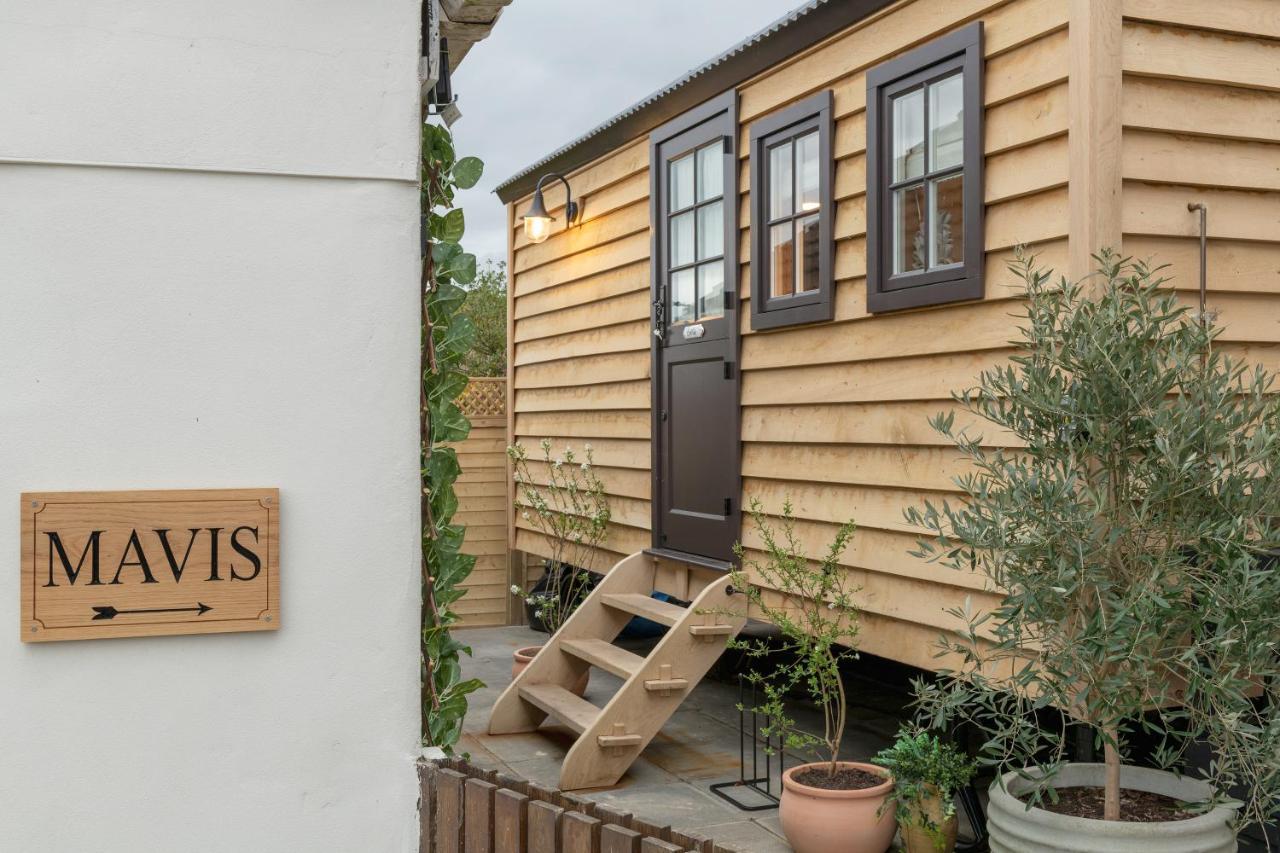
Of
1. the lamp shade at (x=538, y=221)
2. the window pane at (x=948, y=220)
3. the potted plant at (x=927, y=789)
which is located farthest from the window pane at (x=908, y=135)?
the lamp shade at (x=538, y=221)

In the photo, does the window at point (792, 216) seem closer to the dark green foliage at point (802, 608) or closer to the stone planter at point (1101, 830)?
the dark green foliage at point (802, 608)

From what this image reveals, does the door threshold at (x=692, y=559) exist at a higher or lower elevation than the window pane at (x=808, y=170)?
lower


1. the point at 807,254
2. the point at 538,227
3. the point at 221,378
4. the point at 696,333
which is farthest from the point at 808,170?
the point at 221,378

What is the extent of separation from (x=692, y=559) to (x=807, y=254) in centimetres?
164

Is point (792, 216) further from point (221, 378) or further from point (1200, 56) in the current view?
point (221, 378)

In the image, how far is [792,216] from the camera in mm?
5250

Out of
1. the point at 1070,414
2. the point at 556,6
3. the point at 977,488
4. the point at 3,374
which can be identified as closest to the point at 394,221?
the point at 3,374

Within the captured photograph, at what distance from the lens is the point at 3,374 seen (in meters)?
1.90

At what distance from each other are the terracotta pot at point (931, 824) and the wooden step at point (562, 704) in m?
1.51

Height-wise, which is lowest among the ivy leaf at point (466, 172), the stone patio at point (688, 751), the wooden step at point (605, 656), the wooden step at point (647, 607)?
the stone patio at point (688, 751)

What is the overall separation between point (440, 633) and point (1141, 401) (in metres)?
1.92

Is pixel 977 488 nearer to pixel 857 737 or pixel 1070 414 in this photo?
pixel 1070 414

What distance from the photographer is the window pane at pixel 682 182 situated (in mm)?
6152

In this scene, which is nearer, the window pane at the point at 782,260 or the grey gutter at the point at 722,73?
the grey gutter at the point at 722,73
